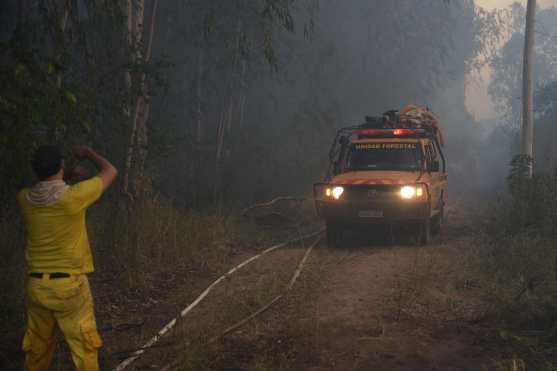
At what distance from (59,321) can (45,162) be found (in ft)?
3.70

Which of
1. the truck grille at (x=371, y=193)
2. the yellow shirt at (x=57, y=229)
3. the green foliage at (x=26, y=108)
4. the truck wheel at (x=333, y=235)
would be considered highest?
the green foliage at (x=26, y=108)

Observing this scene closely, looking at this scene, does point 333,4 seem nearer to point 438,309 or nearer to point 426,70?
point 426,70

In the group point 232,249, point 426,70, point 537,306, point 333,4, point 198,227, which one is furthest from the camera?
point 426,70

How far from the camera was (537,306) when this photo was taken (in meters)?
6.89

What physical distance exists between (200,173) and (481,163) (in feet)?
144

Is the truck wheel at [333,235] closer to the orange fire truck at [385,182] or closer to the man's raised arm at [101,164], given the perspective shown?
the orange fire truck at [385,182]

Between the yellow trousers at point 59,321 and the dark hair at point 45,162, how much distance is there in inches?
28.9

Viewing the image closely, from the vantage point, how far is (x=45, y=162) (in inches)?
161

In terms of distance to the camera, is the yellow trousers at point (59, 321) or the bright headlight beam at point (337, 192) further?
the bright headlight beam at point (337, 192)

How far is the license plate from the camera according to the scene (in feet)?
37.2

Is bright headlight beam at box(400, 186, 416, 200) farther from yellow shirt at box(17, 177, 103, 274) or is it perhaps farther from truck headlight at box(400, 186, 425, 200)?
yellow shirt at box(17, 177, 103, 274)

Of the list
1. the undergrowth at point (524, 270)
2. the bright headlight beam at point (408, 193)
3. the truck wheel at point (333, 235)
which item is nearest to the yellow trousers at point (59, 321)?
the undergrowth at point (524, 270)

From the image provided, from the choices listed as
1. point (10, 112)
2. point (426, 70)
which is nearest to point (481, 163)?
point (426, 70)

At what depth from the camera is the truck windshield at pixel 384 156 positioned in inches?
493
